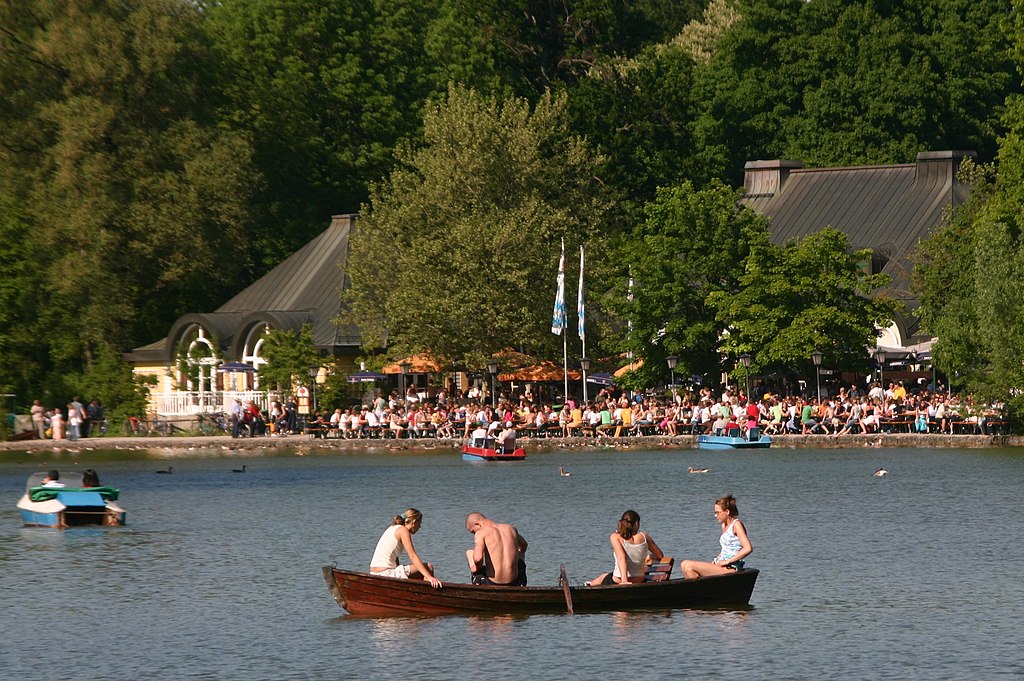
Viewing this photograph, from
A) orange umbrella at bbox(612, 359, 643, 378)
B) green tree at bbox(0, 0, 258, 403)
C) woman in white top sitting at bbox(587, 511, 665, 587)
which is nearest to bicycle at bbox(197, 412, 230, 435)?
green tree at bbox(0, 0, 258, 403)

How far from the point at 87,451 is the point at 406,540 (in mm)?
45461

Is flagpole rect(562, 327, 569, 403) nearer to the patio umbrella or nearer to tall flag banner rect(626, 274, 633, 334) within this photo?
tall flag banner rect(626, 274, 633, 334)

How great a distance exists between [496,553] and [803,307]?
4363 centimetres

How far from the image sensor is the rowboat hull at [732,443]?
60.2 metres

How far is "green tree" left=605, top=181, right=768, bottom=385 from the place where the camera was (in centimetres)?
6888

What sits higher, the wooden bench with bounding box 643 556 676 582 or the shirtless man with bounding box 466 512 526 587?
the shirtless man with bounding box 466 512 526 587

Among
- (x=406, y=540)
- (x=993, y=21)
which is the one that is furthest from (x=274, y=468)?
(x=993, y=21)

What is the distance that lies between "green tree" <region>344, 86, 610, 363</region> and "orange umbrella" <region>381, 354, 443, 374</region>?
1.59 ft

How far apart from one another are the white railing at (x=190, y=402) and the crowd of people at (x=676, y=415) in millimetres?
6414

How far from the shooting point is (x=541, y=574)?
97.6 ft

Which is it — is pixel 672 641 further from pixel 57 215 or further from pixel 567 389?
pixel 57 215

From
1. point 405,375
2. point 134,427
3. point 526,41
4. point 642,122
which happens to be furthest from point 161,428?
point 526,41

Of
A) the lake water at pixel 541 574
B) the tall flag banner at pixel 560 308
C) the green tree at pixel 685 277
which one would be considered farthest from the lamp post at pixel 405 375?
the lake water at pixel 541 574

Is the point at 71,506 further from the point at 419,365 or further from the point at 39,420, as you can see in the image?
the point at 39,420
